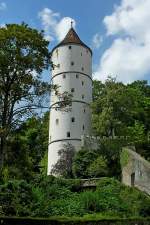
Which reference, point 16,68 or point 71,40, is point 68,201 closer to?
point 16,68

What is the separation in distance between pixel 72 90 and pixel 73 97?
2.97ft

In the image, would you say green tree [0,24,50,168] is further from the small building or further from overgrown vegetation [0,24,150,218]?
the small building

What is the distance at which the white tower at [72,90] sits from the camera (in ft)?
159

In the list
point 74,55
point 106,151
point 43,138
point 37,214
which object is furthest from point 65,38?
point 37,214

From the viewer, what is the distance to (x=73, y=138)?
158 ft

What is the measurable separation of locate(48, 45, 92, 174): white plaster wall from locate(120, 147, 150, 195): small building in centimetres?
1322

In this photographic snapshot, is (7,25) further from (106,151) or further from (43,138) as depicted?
(43,138)

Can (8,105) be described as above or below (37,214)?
above

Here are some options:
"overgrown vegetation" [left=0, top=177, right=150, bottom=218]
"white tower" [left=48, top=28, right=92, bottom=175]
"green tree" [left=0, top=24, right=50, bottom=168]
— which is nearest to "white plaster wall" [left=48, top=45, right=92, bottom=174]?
"white tower" [left=48, top=28, right=92, bottom=175]

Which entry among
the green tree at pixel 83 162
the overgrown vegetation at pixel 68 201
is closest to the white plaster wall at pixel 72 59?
the green tree at pixel 83 162

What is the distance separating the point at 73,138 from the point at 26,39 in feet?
93.0

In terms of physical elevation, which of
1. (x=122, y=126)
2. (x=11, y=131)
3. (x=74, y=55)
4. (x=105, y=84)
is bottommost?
(x=11, y=131)

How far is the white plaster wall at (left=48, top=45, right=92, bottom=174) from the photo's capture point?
48469 mm

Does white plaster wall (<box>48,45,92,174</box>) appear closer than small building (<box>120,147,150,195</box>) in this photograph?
No
